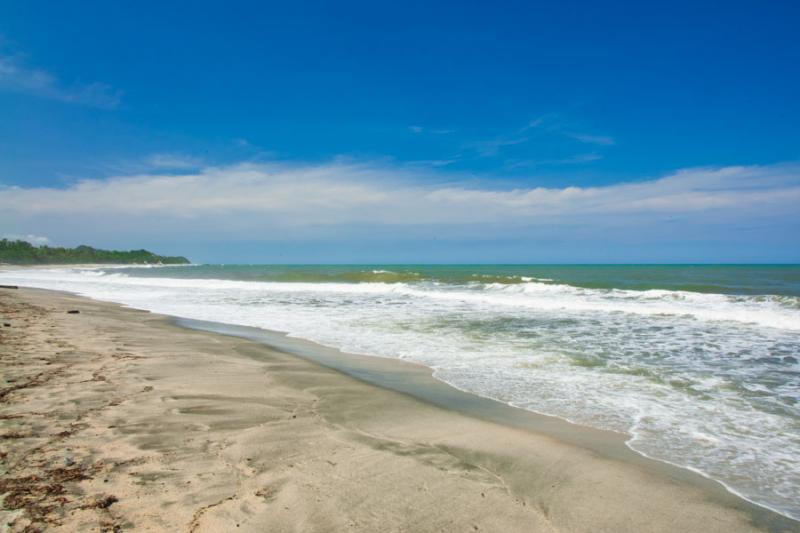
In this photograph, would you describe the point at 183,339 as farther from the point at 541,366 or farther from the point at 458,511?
the point at 458,511

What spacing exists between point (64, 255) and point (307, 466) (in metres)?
120

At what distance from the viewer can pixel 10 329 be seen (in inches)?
357

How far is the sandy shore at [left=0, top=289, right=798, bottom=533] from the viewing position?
2.76 m

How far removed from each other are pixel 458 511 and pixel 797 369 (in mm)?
7497

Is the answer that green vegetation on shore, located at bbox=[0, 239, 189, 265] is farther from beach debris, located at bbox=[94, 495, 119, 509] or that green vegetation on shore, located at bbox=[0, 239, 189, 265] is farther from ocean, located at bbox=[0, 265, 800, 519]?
beach debris, located at bbox=[94, 495, 119, 509]

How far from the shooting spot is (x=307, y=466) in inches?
135

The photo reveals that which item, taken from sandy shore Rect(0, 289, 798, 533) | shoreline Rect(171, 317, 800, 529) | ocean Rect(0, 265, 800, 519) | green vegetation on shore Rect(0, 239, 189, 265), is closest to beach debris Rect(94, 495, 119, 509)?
sandy shore Rect(0, 289, 798, 533)

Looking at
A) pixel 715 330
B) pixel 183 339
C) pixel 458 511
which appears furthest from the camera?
pixel 715 330

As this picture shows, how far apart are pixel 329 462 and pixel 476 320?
1015 centimetres

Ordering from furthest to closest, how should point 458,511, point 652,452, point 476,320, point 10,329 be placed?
point 476,320, point 10,329, point 652,452, point 458,511

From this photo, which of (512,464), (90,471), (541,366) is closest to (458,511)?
(512,464)

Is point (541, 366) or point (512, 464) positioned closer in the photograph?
point (512, 464)

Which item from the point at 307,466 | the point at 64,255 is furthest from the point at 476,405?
the point at 64,255

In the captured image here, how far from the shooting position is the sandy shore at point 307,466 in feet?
9.04
